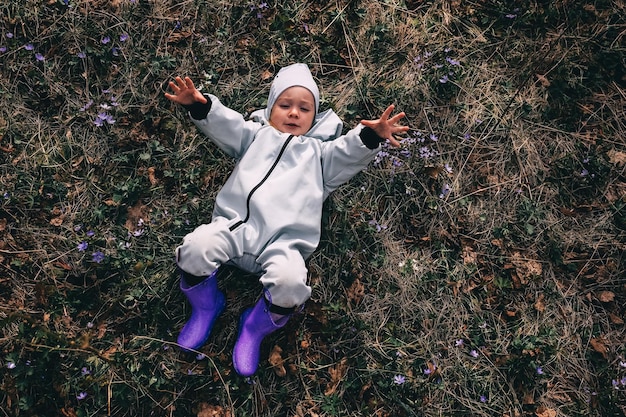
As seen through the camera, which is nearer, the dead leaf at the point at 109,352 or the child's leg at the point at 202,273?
the child's leg at the point at 202,273

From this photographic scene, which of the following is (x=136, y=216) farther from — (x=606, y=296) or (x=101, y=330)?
(x=606, y=296)

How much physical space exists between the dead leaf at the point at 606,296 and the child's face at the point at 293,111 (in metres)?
2.80

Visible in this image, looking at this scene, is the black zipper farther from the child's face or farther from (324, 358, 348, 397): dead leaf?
(324, 358, 348, 397): dead leaf

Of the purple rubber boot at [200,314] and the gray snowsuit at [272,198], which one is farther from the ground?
the gray snowsuit at [272,198]

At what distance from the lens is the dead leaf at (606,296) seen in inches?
162

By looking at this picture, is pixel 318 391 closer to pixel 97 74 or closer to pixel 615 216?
pixel 615 216

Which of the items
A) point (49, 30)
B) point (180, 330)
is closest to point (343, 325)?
point (180, 330)

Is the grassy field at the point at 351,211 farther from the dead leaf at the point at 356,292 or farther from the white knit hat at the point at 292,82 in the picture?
the white knit hat at the point at 292,82

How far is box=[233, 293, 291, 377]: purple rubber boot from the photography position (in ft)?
11.8

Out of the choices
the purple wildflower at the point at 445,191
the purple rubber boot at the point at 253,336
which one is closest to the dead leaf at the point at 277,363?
the purple rubber boot at the point at 253,336

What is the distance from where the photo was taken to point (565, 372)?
3953mm

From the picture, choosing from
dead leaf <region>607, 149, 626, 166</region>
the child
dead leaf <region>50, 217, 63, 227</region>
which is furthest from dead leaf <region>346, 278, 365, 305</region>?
dead leaf <region>607, 149, 626, 166</region>

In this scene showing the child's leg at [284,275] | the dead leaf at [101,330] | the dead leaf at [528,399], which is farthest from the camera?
the dead leaf at [528,399]

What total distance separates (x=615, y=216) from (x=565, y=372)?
1.42 metres
